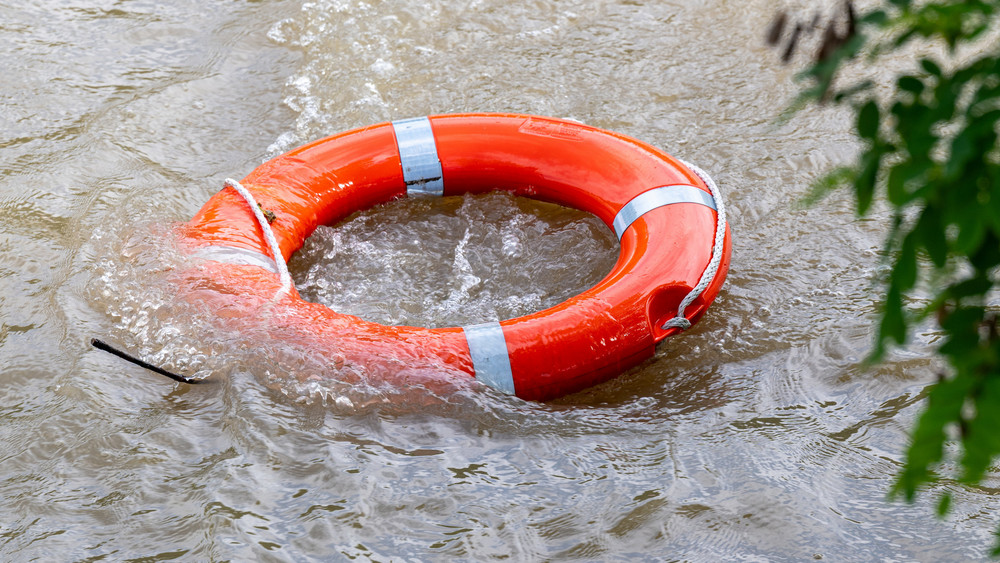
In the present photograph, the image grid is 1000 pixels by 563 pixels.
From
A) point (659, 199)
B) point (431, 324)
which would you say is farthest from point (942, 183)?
point (431, 324)

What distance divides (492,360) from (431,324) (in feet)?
1.77

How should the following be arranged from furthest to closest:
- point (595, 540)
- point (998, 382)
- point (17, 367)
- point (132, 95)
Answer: point (132, 95), point (17, 367), point (595, 540), point (998, 382)

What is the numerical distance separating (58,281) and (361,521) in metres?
1.82

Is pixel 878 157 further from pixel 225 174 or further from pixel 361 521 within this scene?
pixel 225 174

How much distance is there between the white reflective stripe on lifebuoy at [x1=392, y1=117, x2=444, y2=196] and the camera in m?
3.73

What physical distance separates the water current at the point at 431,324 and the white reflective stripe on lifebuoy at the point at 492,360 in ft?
0.17

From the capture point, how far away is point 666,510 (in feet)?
8.30

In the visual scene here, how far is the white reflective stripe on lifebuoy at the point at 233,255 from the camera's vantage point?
3.20 meters

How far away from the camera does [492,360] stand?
9.35 feet

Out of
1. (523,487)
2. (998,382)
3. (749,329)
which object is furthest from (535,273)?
(998,382)

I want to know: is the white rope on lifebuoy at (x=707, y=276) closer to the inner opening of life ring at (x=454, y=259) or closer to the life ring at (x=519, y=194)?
the life ring at (x=519, y=194)

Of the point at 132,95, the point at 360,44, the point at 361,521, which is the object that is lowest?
the point at 361,521

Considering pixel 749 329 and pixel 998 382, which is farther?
pixel 749 329

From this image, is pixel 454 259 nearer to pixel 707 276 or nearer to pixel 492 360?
pixel 492 360
